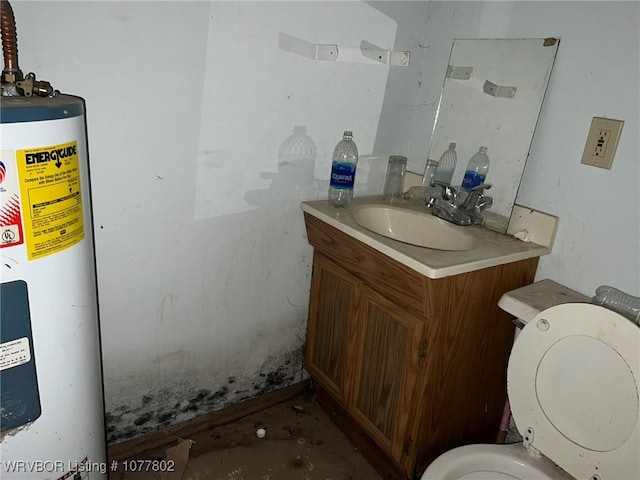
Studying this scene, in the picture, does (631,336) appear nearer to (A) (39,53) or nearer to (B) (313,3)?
(B) (313,3)

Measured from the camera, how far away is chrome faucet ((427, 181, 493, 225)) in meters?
1.59

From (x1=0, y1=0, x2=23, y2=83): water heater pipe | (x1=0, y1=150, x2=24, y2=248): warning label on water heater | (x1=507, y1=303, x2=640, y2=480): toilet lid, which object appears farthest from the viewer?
(x1=507, y1=303, x2=640, y2=480): toilet lid

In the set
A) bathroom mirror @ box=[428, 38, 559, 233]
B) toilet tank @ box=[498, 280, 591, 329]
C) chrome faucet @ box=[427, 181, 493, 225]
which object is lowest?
toilet tank @ box=[498, 280, 591, 329]

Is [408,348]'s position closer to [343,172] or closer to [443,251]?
[443,251]

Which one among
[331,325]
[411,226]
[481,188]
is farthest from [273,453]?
[481,188]

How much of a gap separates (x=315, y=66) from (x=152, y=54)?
54cm

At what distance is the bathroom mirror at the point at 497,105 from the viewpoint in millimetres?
1472

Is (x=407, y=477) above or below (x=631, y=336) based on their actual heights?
below

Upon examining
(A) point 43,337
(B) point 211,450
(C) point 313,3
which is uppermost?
(C) point 313,3

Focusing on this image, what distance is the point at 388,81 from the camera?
5.82 ft

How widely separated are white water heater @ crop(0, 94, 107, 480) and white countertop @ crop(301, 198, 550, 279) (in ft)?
2.51

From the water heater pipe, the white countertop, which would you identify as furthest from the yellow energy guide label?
the white countertop

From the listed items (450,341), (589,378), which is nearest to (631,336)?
(589,378)

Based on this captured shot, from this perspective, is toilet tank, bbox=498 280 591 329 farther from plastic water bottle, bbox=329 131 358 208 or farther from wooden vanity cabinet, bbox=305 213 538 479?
plastic water bottle, bbox=329 131 358 208
